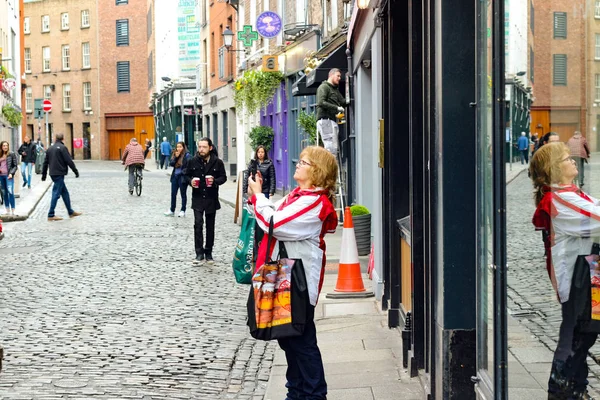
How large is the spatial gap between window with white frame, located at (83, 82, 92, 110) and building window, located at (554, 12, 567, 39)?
77237 mm

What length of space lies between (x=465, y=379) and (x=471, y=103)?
134 cm

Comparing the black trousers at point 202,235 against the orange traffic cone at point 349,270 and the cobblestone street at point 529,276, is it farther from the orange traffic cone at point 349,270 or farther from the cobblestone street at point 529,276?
the cobblestone street at point 529,276

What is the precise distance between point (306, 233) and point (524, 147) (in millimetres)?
2050

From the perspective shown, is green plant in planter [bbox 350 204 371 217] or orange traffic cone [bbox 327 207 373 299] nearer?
orange traffic cone [bbox 327 207 373 299]

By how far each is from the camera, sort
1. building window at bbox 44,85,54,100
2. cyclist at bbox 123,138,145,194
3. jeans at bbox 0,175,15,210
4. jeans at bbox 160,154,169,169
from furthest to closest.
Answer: building window at bbox 44,85,54,100 → jeans at bbox 160,154,169,169 → cyclist at bbox 123,138,145,194 → jeans at bbox 0,175,15,210

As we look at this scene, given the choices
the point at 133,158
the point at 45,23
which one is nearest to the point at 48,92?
the point at 45,23

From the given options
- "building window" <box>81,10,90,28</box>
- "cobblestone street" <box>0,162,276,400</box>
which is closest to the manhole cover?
"cobblestone street" <box>0,162,276,400</box>

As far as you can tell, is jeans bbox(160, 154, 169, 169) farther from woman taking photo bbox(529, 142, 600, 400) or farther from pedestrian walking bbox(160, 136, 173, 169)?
woman taking photo bbox(529, 142, 600, 400)

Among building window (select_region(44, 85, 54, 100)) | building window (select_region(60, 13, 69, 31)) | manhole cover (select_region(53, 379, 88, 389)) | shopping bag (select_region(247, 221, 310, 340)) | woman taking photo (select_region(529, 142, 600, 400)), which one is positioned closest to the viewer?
woman taking photo (select_region(529, 142, 600, 400))

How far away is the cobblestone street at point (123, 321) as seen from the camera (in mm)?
6926

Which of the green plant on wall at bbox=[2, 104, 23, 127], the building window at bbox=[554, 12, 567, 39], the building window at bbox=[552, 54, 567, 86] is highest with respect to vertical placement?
the green plant on wall at bbox=[2, 104, 23, 127]

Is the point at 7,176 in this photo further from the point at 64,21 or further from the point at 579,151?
the point at 64,21

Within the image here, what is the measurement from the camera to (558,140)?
3258 mm

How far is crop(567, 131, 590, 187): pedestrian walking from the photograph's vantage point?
2996 millimetres
